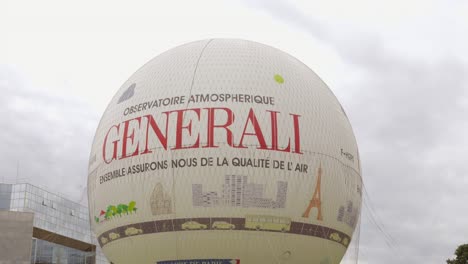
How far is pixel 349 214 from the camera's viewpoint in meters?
32.1

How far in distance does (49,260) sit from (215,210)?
61.3 metres

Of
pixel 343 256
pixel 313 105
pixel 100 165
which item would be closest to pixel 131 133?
pixel 100 165

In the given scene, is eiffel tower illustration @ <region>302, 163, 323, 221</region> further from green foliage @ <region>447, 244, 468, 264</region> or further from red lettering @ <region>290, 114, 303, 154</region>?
green foliage @ <region>447, 244, 468, 264</region>

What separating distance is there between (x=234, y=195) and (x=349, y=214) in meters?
6.70

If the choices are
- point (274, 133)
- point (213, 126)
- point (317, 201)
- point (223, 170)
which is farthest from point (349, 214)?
point (213, 126)

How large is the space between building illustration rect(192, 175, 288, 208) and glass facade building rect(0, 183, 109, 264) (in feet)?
169

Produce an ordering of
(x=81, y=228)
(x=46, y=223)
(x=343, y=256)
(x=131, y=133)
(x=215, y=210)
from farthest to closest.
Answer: (x=81, y=228) → (x=46, y=223) → (x=343, y=256) → (x=131, y=133) → (x=215, y=210)

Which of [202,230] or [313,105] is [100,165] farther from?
[313,105]

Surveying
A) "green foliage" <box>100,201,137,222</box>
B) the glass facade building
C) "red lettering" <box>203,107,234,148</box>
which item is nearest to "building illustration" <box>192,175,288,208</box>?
"red lettering" <box>203,107,234,148</box>

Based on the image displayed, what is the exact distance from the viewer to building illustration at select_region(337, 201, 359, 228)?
31.3 m

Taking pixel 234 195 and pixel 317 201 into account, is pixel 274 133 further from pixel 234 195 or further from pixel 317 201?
pixel 317 201

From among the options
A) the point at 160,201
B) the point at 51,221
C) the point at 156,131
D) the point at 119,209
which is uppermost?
the point at 51,221

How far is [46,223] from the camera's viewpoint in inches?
3263

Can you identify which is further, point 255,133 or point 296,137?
point 296,137
